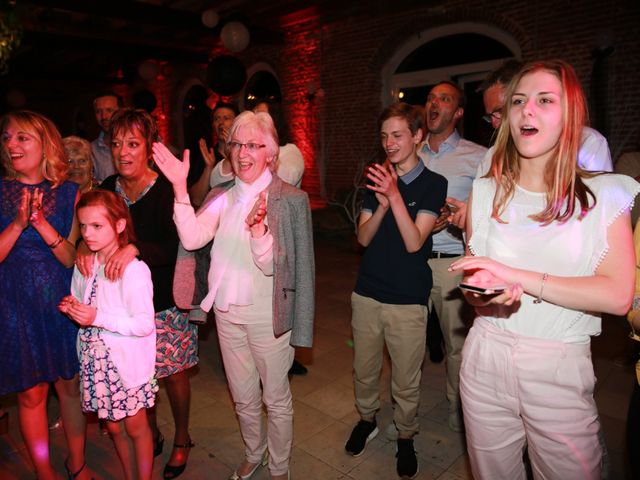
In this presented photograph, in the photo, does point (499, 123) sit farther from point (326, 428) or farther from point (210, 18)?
point (210, 18)

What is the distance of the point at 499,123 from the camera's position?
1.92 meters

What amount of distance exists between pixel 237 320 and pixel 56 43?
9.78 meters

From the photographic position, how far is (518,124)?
137 cm

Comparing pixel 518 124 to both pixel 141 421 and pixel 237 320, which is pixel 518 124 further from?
pixel 141 421

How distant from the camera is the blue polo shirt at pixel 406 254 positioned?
2.23m

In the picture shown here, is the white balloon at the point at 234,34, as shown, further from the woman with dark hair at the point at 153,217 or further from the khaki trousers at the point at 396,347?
the khaki trousers at the point at 396,347

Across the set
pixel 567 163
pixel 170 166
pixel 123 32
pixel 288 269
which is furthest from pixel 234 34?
pixel 567 163

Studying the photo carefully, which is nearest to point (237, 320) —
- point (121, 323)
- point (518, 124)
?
point (121, 323)

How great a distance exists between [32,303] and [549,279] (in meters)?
2.17

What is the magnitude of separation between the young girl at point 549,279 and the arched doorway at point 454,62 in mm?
5678

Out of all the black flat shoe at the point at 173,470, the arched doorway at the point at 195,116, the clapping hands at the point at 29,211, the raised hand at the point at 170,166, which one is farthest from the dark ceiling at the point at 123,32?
the black flat shoe at the point at 173,470

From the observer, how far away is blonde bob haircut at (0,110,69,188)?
2.03 meters

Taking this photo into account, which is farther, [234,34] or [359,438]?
[234,34]

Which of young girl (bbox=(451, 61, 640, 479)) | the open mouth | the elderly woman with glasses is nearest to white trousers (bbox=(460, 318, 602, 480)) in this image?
young girl (bbox=(451, 61, 640, 479))
